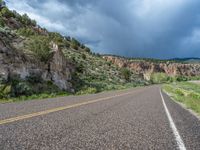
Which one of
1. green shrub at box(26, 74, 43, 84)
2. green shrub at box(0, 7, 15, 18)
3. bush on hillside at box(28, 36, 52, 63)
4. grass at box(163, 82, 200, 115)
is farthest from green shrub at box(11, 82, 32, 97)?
green shrub at box(0, 7, 15, 18)

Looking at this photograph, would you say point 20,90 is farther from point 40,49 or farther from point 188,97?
point 188,97

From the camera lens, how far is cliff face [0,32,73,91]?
24.8 metres

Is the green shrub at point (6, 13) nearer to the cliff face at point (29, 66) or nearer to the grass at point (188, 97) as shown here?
the cliff face at point (29, 66)

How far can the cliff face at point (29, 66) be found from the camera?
24781mm

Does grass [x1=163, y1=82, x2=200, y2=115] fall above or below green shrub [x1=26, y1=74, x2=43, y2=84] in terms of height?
below

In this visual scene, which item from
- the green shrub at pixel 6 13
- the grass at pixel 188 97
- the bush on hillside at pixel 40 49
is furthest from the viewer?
the green shrub at pixel 6 13

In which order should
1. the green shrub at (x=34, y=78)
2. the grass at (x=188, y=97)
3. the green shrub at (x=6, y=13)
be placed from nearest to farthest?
the grass at (x=188, y=97) → the green shrub at (x=34, y=78) → the green shrub at (x=6, y=13)

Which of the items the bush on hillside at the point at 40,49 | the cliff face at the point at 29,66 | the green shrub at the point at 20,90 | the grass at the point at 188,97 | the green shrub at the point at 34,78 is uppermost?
the bush on hillside at the point at 40,49

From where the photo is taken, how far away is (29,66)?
28797 mm

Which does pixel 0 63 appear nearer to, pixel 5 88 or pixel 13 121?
pixel 5 88

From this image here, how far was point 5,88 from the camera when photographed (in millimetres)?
20578

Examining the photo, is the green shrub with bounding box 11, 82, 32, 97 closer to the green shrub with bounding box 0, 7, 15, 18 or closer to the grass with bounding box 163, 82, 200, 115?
the grass with bounding box 163, 82, 200, 115

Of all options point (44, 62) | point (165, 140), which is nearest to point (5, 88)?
point (44, 62)

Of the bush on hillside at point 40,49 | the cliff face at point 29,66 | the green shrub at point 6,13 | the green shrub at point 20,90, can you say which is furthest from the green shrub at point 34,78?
the green shrub at point 6,13
